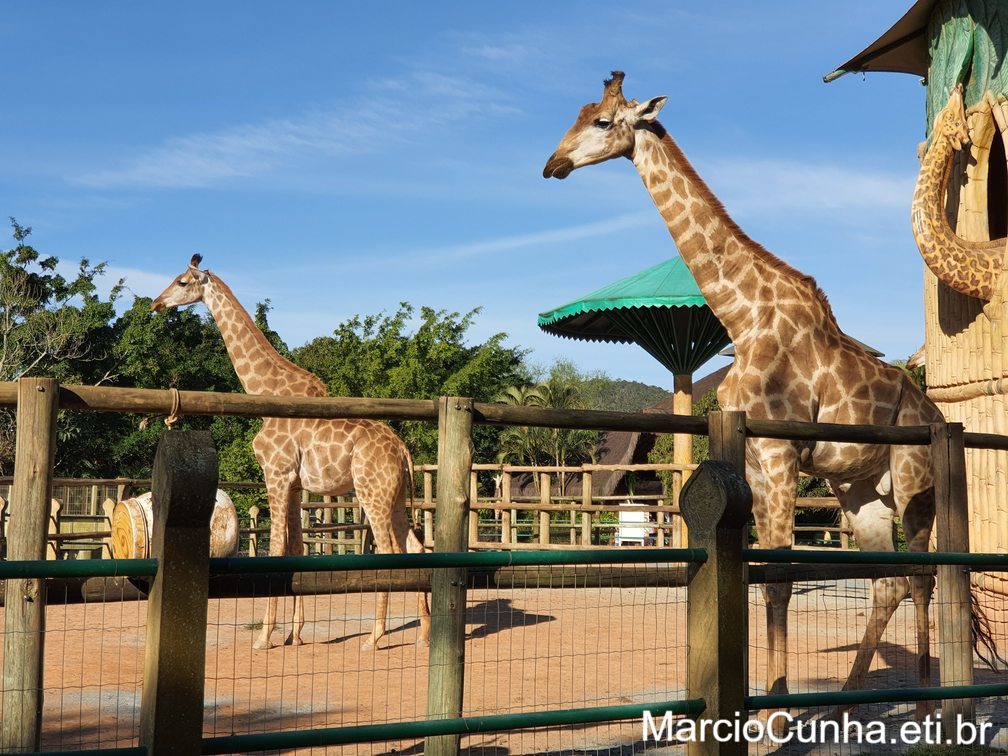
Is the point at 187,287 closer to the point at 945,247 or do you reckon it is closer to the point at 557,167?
the point at 557,167

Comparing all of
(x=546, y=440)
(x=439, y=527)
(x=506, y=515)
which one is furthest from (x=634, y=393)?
(x=439, y=527)

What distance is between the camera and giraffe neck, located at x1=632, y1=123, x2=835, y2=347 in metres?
6.80

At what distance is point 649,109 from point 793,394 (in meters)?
2.29

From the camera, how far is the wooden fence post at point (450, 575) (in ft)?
14.2

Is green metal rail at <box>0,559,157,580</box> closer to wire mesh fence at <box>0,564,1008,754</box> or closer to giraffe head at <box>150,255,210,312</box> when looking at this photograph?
wire mesh fence at <box>0,564,1008,754</box>

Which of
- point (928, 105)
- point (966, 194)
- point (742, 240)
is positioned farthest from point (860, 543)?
point (928, 105)

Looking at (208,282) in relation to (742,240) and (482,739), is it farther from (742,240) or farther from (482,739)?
(482,739)

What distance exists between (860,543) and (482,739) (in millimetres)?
2798

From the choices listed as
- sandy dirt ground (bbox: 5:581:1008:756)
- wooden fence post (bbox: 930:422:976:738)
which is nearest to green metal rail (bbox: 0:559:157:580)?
sandy dirt ground (bbox: 5:581:1008:756)

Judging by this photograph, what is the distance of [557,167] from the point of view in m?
7.67

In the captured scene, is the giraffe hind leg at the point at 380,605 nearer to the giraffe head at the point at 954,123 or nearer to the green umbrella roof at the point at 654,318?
the green umbrella roof at the point at 654,318

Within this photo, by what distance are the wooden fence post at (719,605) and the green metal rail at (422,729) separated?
78mm

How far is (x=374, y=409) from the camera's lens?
461 centimetres

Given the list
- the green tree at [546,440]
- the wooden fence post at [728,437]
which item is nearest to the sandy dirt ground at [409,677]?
the wooden fence post at [728,437]
